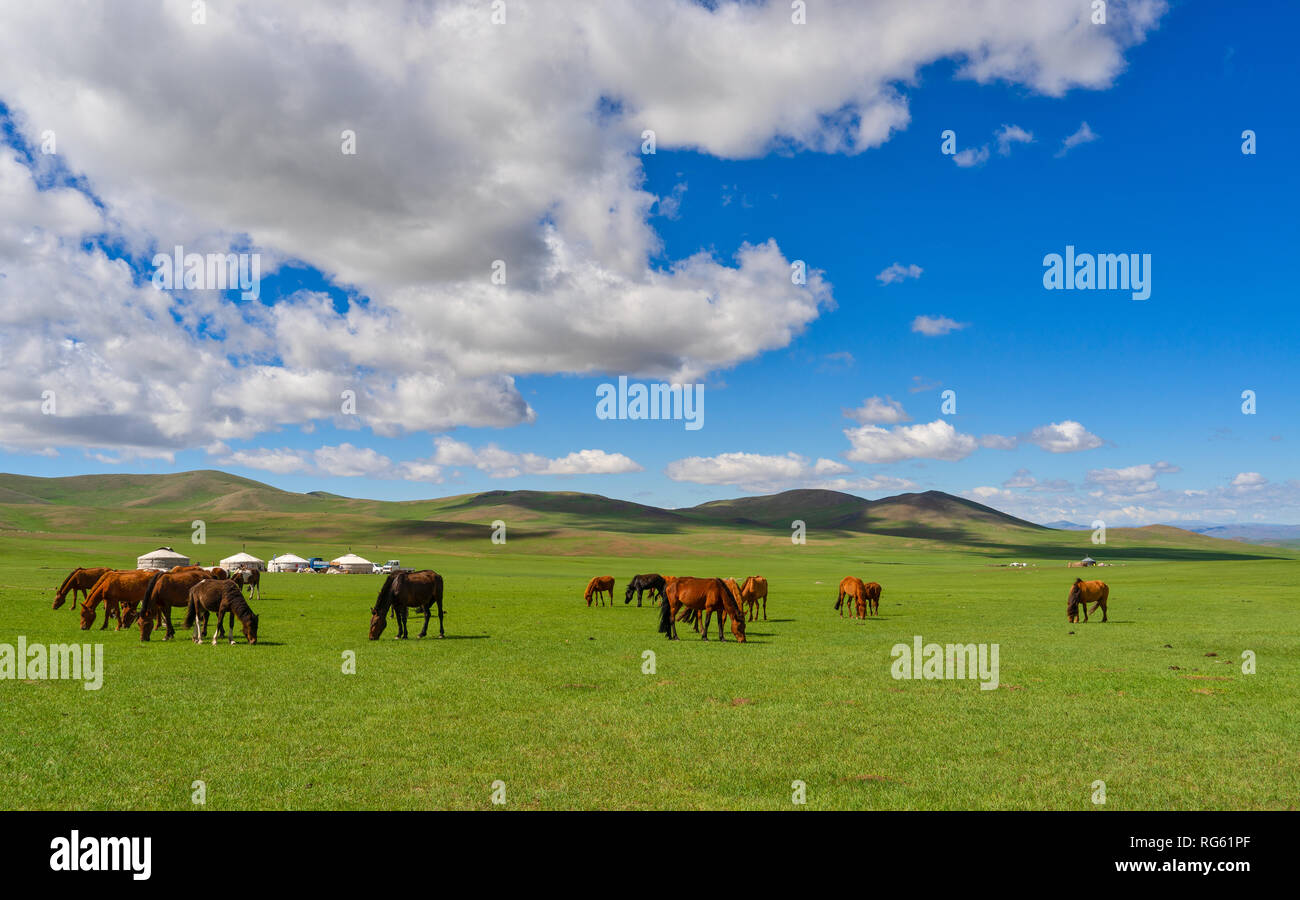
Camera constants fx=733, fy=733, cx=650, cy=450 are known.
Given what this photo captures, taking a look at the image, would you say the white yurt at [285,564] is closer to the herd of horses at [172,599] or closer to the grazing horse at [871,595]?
the herd of horses at [172,599]

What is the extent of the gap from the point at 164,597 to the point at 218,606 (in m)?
3.77

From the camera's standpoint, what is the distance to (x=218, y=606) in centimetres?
2602

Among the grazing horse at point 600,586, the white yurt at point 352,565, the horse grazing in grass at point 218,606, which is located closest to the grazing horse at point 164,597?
the horse grazing in grass at point 218,606

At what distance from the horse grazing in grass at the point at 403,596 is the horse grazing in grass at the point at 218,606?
13.6 ft

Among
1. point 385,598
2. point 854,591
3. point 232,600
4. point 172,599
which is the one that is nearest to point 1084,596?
point 854,591

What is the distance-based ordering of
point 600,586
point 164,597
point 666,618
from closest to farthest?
point 164,597 < point 666,618 < point 600,586

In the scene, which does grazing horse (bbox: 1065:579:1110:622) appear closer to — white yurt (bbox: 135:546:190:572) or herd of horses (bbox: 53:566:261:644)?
herd of horses (bbox: 53:566:261:644)

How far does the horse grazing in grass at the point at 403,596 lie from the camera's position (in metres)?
27.7

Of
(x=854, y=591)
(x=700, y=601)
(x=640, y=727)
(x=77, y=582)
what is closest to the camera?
(x=640, y=727)

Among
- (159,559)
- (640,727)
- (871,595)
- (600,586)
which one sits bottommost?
(159,559)

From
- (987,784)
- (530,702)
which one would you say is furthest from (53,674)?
(987,784)

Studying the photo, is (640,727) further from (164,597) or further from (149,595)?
(164,597)
